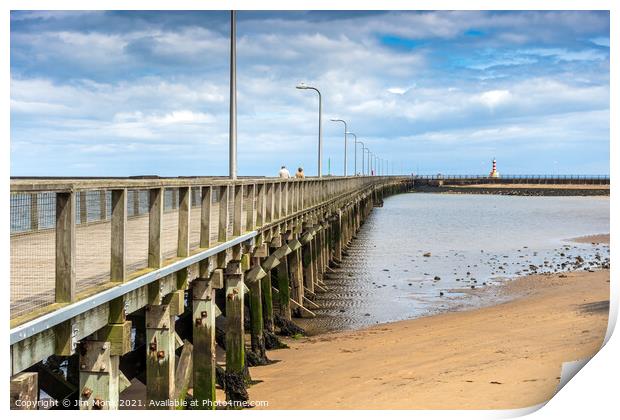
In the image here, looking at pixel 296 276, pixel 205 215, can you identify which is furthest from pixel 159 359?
pixel 296 276

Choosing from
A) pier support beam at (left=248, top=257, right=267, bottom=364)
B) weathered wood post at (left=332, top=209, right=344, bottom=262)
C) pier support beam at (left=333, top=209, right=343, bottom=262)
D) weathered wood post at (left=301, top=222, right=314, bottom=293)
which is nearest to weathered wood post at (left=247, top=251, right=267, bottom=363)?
pier support beam at (left=248, top=257, right=267, bottom=364)

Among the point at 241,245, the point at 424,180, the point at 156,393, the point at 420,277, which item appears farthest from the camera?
the point at 424,180

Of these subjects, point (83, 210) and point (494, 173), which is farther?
point (494, 173)

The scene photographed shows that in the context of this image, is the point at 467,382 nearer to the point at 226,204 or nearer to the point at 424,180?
the point at 226,204

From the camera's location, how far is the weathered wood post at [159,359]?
→ 8.23 m

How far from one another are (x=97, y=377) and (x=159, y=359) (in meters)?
1.61

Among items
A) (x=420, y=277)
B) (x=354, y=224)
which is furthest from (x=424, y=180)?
(x=420, y=277)

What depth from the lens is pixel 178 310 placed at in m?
8.66

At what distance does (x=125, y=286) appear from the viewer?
22.8ft

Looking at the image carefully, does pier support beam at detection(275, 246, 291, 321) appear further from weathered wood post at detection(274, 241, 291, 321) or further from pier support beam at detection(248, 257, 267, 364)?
pier support beam at detection(248, 257, 267, 364)

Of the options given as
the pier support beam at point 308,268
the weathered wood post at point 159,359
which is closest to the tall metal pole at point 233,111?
the weathered wood post at point 159,359

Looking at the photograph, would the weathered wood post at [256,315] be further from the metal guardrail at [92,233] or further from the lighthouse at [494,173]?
the lighthouse at [494,173]

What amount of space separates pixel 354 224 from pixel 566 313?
27.3 meters

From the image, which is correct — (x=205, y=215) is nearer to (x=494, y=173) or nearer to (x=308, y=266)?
(x=308, y=266)
